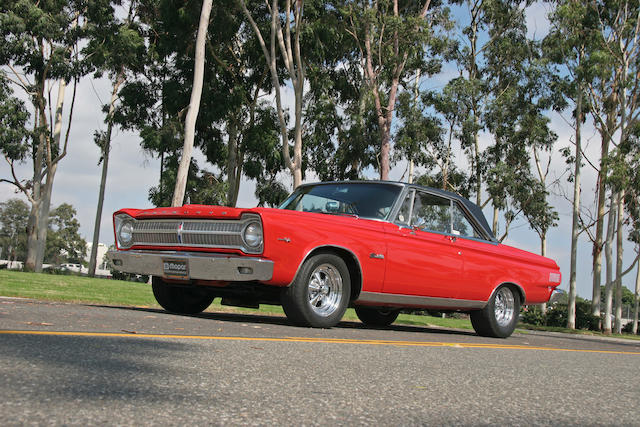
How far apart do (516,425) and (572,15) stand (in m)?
31.7

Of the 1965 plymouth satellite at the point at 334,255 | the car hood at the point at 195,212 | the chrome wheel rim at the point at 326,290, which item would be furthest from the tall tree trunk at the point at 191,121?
the chrome wheel rim at the point at 326,290

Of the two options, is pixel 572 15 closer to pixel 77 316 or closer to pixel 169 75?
pixel 169 75

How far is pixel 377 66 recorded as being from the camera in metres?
30.0

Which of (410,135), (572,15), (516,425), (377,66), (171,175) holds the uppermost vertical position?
(572,15)

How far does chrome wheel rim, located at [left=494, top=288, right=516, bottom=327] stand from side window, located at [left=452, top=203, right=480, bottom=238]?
91cm

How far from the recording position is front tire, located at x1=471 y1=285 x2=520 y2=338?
9.25m

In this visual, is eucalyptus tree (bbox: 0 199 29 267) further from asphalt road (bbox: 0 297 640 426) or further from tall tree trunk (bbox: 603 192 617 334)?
asphalt road (bbox: 0 297 640 426)

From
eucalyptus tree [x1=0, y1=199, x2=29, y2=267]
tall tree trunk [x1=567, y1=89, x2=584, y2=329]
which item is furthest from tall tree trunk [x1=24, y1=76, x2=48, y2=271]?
eucalyptus tree [x1=0, y1=199, x2=29, y2=267]

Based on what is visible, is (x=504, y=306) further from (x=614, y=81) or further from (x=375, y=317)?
(x=614, y=81)

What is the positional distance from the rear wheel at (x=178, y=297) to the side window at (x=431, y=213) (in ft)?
8.83

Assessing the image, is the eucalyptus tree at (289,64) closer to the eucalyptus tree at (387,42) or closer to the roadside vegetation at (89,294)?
the eucalyptus tree at (387,42)

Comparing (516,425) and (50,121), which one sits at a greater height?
(50,121)

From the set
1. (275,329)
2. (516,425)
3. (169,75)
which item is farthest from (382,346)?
(169,75)

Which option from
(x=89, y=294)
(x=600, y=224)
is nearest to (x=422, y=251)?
(x=89, y=294)
